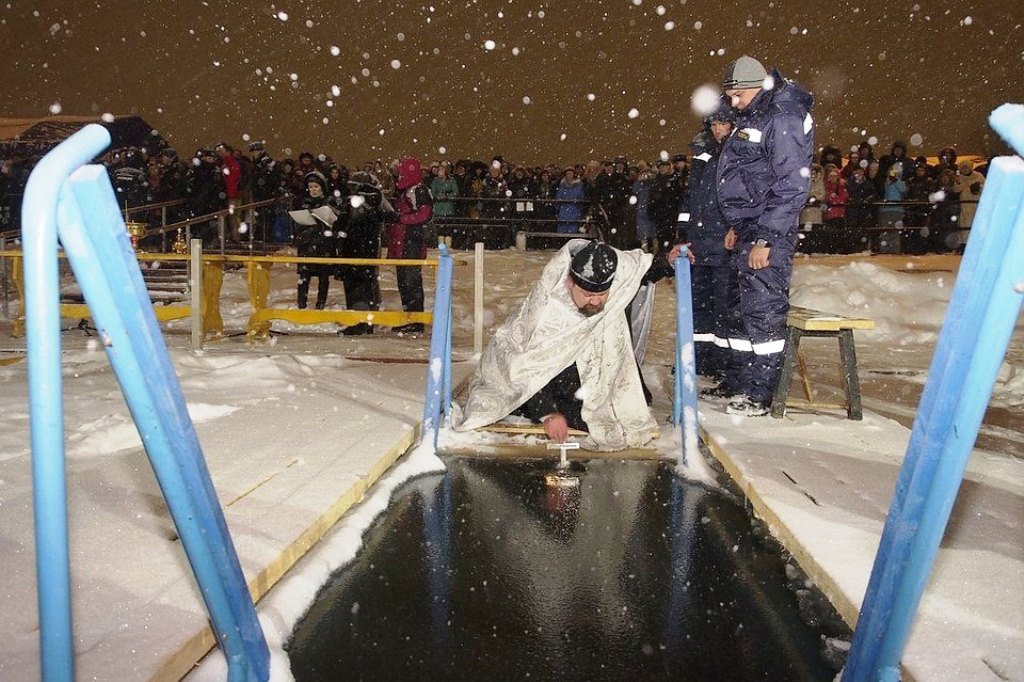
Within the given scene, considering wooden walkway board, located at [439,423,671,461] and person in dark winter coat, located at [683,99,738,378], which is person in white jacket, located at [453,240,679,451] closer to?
wooden walkway board, located at [439,423,671,461]

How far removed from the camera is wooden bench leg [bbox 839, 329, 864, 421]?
5.12 m

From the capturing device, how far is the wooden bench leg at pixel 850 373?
16.8ft

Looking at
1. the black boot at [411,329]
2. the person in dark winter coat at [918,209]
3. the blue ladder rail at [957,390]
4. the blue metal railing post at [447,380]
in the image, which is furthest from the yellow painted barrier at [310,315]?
the person in dark winter coat at [918,209]

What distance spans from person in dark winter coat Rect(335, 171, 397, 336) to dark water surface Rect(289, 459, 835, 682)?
21.4 ft

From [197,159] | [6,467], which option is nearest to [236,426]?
[6,467]

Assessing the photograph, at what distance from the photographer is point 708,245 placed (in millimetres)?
6059

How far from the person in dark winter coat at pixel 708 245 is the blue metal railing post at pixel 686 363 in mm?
1401

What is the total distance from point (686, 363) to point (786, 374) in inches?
36.5

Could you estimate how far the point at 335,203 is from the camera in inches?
411

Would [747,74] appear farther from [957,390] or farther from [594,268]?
[957,390]

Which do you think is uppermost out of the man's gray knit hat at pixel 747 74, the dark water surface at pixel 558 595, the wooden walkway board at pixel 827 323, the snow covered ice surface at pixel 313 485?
the man's gray knit hat at pixel 747 74

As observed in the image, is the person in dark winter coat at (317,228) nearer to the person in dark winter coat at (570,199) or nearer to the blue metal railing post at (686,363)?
the blue metal railing post at (686,363)

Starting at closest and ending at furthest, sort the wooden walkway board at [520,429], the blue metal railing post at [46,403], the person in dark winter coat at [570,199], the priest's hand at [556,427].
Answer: the blue metal railing post at [46,403] → the priest's hand at [556,427] → the wooden walkway board at [520,429] → the person in dark winter coat at [570,199]

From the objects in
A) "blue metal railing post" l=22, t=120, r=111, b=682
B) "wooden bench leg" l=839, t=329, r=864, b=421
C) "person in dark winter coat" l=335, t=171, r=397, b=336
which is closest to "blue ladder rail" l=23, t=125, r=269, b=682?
"blue metal railing post" l=22, t=120, r=111, b=682
